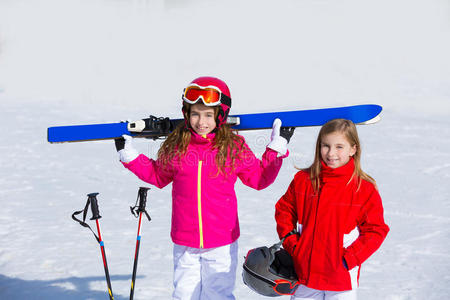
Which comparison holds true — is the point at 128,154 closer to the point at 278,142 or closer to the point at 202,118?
the point at 202,118

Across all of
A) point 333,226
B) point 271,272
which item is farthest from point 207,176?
point 333,226

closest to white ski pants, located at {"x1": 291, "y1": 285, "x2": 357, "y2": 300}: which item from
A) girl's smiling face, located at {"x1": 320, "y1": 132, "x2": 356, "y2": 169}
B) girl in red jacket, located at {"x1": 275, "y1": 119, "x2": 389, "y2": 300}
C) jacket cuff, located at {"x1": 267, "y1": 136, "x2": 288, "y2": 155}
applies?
girl in red jacket, located at {"x1": 275, "y1": 119, "x2": 389, "y2": 300}

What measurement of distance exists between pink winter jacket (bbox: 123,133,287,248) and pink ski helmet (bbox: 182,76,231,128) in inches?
8.5

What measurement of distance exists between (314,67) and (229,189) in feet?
141

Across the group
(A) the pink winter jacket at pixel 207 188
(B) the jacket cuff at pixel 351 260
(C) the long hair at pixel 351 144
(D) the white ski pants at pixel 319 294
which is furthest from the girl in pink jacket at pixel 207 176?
(B) the jacket cuff at pixel 351 260

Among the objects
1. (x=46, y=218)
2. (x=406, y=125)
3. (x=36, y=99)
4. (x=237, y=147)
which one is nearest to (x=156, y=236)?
(x=46, y=218)

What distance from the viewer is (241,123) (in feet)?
11.3

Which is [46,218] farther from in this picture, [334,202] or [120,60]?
[120,60]

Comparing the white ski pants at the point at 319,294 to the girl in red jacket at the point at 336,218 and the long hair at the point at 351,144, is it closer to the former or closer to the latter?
the girl in red jacket at the point at 336,218

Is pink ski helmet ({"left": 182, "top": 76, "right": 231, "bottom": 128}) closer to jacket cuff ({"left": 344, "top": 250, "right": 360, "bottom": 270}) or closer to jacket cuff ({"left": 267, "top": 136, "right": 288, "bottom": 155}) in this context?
jacket cuff ({"left": 267, "top": 136, "right": 288, "bottom": 155})

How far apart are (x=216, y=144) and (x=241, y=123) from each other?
1.43ft

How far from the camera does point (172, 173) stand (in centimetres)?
319

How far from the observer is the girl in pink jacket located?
303 centimetres

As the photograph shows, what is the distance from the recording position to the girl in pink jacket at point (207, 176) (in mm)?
3027
